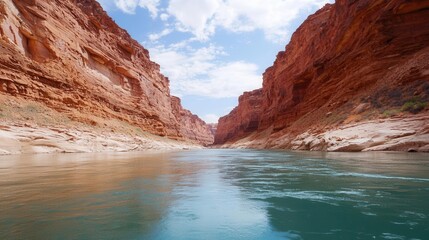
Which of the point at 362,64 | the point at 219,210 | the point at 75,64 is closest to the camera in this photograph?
the point at 219,210

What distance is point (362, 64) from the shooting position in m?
30.6

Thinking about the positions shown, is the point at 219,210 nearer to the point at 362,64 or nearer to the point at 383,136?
the point at 383,136

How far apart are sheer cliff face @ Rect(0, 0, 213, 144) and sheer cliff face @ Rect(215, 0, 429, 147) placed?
25.7 meters

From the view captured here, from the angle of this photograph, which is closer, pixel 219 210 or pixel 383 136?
pixel 219 210

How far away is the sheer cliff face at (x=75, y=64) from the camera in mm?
28083

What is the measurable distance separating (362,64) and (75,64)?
112 ft

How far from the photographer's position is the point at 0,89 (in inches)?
983

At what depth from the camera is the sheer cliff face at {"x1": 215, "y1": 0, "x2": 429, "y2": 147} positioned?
22.5 meters

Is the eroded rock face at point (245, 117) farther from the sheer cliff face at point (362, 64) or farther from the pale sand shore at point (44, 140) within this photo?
the pale sand shore at point (44, 140)

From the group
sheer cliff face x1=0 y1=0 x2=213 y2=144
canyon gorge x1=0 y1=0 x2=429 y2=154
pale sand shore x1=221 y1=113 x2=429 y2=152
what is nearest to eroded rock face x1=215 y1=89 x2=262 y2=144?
canyon gorge x1=0 y1=0 x2=429 y2=154

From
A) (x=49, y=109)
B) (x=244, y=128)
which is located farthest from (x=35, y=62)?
(x=244, y=128)

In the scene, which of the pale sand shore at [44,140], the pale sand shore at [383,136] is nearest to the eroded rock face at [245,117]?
the pale sand shore at [44,140]

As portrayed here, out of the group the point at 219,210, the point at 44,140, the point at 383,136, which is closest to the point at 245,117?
the point at 44,140

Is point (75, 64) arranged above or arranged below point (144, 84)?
below
